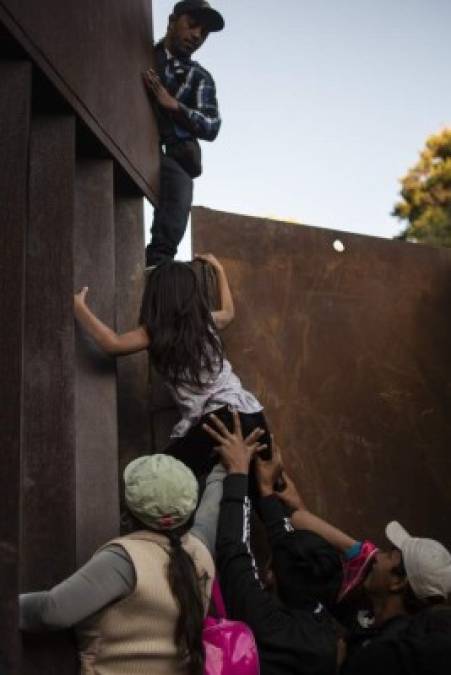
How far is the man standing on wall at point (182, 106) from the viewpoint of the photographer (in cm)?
480

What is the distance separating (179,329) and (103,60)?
1.29 m

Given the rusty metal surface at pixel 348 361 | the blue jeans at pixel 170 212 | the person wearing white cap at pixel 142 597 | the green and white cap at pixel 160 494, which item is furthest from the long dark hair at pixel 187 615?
the blue jeans at pixel 170 212

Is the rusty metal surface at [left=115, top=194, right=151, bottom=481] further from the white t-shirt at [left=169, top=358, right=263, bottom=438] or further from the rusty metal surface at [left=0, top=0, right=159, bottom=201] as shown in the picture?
the white t-shirt at [left=169, top=358, right=263, bottom=438]

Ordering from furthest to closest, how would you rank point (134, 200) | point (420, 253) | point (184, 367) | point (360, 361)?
1. point (420, 253)
2. point (360, 361)
3. point (134, 200)
4. point (184, 367)

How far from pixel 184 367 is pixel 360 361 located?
1.60 m

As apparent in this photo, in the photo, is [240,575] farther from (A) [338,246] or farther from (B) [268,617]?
(A) [338,246]

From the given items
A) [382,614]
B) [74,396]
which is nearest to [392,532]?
[382,614]

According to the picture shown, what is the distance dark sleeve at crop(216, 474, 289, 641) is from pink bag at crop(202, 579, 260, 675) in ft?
0.37

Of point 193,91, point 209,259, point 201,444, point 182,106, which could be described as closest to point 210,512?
point 201,444

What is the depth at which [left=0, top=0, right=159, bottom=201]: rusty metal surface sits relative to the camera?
10.8 feet

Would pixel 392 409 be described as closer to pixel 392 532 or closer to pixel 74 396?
pixel 392 532

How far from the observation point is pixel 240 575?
3068 millimetres

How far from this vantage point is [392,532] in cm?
341

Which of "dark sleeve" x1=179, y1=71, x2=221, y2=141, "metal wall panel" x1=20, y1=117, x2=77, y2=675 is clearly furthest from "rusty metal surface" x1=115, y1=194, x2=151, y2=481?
"metal wall panel" x1=20, y1=117, x2=77, y2=675
